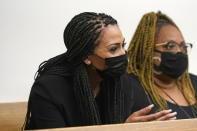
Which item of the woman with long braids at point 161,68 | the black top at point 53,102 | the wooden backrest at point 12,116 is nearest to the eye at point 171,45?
the woman with long braids at point 161,68

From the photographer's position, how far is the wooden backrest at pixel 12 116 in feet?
6.72

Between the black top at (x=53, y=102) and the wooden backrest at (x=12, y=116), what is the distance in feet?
0.81

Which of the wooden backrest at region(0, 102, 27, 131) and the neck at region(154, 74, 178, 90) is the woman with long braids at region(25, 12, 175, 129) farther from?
the neck at region(154, 74, 178, 90)

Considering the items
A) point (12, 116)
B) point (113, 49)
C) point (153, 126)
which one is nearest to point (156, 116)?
point (153, 126)

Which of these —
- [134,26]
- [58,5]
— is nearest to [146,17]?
[134,26]

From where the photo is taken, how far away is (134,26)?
2.77 m

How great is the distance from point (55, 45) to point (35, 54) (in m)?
0.15

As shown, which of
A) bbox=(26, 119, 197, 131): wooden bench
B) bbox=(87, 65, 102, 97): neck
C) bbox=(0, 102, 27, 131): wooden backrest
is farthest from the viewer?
bbox=(0, 102, 27, 131): wooden backrest

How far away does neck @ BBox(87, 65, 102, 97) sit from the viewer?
189 cm

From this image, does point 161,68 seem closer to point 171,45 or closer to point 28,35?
point 171,45

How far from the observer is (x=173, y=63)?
2.39 meters

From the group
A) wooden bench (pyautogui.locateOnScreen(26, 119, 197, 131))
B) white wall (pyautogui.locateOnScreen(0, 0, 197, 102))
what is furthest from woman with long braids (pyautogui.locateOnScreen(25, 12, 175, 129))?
white wall (pyautogui.locateOnScreen(0, 0, 197, 102))

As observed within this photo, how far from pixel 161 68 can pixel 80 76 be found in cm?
77

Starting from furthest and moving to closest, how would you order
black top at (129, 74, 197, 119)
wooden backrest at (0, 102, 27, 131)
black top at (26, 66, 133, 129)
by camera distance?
1. black top at (129, 74, 197, 119)
2. wooden backrest at (0, 102, 27, 131)
3. black top at (26, 66, 133, 129)
